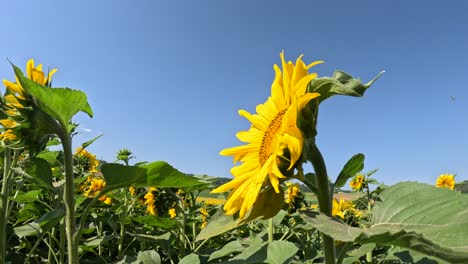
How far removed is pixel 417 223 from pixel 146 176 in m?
0.86

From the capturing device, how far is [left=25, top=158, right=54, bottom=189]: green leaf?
152 cm

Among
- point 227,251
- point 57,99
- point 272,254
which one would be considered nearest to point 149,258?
point 227,251

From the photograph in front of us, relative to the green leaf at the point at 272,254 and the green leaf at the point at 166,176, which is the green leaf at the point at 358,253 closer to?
the green leaf at the point at 272,254

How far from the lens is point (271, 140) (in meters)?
1.02

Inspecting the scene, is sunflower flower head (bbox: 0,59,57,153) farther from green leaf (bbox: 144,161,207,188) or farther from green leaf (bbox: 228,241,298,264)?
green leaf (bbox: 228,241,298,264)

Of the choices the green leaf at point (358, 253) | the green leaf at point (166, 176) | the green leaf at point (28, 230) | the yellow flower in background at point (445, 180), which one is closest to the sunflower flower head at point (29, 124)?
the green leaf at point (166, 176)

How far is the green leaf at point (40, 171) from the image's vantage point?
5.00ft

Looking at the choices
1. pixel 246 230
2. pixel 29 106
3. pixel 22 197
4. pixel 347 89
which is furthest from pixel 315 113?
pixel 246 230

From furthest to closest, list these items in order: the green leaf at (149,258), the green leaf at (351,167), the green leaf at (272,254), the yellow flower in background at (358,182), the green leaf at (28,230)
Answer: the yellow flower in background at (358,182)
the green leaf at (28,230)
the green leaf at (149,258)
the green leaf at (272,254)
the green leaf at (351,167)

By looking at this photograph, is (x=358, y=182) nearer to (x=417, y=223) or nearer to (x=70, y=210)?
(x=70, y=210)

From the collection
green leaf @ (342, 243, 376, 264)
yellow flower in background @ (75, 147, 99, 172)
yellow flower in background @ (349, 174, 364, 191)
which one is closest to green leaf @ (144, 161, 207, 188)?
green leaf @ (342, 243, 376, 264)

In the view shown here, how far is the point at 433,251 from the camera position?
590 millimetres

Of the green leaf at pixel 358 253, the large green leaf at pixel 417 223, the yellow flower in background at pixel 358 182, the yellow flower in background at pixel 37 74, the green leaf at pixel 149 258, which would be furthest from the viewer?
the yellow flower in background at pixel 358 182

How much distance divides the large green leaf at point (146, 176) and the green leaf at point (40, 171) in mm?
290
